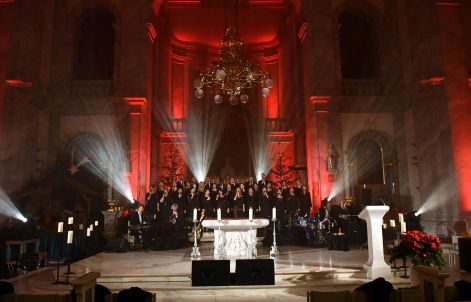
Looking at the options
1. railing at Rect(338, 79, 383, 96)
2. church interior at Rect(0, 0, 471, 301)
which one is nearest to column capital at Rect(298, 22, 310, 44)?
church interior at Rect(0, 0, 471, 301)

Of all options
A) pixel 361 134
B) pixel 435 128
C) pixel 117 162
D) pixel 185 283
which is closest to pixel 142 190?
pixel 117 162

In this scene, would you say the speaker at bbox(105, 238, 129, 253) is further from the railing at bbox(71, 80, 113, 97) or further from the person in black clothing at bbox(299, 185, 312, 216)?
the railing at bbox(71, 80, 113, 97)

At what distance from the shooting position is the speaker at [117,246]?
38.3 ft

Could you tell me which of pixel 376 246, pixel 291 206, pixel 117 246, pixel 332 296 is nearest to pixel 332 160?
pixel 291 206

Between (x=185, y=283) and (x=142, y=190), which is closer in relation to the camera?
(x=185, y=283)

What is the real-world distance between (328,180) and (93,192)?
29.0 feet

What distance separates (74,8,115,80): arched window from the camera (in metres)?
17.0

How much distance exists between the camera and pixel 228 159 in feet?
68.6

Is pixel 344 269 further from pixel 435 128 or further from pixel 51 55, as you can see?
pixel 51 55

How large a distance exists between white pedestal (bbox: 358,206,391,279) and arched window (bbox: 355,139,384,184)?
8332 millimetres

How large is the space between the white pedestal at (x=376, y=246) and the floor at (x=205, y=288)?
0.72ft

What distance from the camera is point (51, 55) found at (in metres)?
16.4

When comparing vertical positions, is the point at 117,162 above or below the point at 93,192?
above

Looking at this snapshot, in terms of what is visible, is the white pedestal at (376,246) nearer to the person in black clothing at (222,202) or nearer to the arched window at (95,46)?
the person in black clothing at (222,202)
